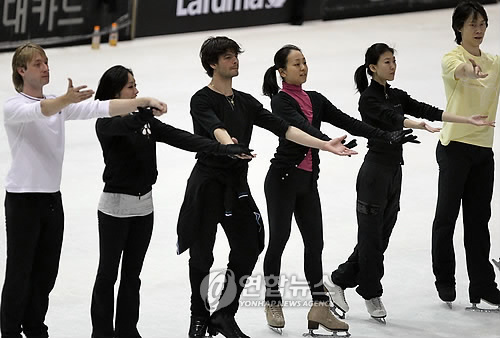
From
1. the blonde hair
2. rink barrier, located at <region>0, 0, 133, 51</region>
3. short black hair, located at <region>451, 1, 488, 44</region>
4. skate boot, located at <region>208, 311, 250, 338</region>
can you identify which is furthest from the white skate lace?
rink barrier, located at <region>0, 0, 133, 51</region>

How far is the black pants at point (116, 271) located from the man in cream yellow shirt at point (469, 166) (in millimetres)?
2126

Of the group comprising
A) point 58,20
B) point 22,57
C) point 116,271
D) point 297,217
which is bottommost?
point 116,271

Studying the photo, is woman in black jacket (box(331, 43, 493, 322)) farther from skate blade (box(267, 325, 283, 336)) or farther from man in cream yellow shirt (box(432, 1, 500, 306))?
skate blade (box(267, 325, 283, 336))

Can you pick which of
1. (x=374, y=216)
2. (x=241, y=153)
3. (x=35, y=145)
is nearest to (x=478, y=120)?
(x=374, y=216)

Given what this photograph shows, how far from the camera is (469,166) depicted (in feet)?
23.0

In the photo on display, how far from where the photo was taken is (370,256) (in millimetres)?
6746

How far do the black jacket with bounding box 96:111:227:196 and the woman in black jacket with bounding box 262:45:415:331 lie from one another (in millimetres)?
773

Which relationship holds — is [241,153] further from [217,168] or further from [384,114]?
[384,114]

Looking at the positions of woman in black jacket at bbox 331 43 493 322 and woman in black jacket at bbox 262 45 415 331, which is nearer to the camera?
woman in black jacket at bbox 262 45 415 331

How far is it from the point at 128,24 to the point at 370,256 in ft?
27.1

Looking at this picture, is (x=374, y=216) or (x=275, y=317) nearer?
(x=275, y=317)

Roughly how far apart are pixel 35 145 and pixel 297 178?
1592 mm

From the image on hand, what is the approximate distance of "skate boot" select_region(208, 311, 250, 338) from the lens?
6102mm

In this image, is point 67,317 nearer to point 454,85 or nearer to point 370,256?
point 370,256
